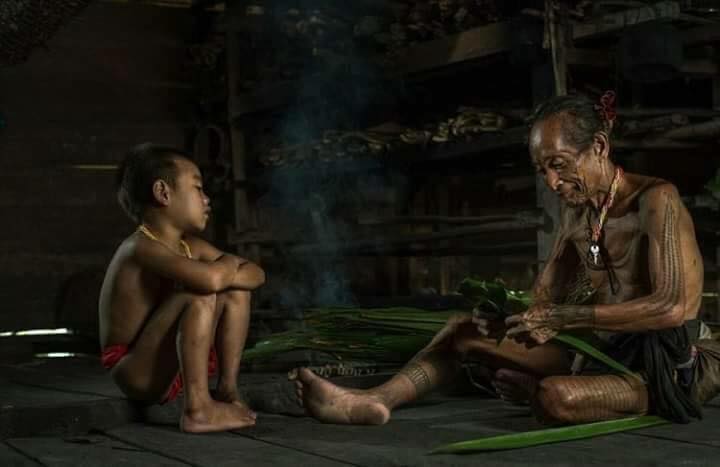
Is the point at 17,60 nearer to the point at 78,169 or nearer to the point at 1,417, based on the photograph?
the point at 78,169

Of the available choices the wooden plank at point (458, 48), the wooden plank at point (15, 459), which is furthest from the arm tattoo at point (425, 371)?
the wooden plank at point (458, 48)

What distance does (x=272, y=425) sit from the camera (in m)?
4.44

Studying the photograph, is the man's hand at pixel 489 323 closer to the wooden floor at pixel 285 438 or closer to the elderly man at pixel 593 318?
the elderly man at pixel 593 318

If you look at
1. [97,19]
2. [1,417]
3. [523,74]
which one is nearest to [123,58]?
[97,19]

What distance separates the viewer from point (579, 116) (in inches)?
154

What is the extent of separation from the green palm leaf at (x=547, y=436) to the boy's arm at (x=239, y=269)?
1182mm

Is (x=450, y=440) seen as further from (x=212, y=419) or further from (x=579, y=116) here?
(x=579, y=116)

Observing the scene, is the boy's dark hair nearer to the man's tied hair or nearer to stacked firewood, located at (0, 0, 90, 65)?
the man's tied hair

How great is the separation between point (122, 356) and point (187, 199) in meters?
0.69

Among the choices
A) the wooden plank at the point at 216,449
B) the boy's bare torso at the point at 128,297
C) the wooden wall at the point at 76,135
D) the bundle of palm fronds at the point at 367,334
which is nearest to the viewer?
Answer: the wooden plank at the point at 216,449

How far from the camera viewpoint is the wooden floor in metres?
3.43

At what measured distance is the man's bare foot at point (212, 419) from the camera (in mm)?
4188

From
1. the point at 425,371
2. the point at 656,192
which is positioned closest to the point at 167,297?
the point at 425,371

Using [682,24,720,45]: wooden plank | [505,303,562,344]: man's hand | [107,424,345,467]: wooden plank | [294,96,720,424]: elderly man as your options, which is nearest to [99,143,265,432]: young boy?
[107,424,345,467]: wooden plank
